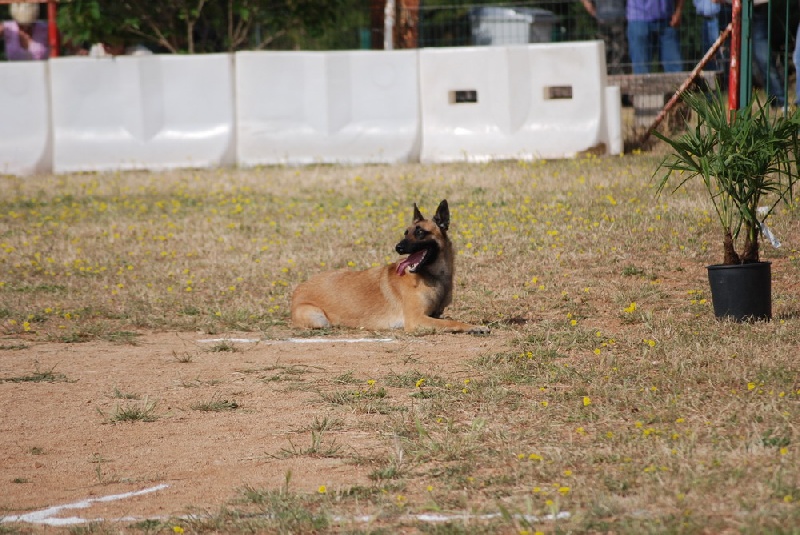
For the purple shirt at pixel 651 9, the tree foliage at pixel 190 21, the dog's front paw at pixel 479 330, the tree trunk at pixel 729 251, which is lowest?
the dog's front paw at pixel 479 330

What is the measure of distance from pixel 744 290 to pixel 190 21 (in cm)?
1353

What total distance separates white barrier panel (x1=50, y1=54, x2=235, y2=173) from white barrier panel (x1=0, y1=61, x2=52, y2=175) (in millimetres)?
205

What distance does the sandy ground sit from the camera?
5328mm

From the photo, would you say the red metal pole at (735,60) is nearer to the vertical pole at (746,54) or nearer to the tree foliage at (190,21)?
the vertical pole at (746,54)

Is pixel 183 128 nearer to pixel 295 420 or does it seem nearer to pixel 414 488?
pixel 295 420

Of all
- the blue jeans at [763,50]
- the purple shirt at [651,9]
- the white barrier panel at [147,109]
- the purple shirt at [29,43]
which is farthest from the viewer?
the purple shirt at [29,43]

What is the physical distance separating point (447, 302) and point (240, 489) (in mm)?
3986

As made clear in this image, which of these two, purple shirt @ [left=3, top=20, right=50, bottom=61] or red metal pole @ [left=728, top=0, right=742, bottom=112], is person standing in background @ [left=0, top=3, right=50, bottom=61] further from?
red metal pole @ [left=728, top=0, right=742, bottom=112]

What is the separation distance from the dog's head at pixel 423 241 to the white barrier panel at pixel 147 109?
849 cm

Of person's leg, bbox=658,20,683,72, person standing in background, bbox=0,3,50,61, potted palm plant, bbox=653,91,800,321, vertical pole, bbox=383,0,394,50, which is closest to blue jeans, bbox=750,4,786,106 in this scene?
person's leg, bbox=658,20,683,72

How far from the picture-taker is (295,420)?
638 cm

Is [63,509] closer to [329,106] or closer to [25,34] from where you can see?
[329,106]

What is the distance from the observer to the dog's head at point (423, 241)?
8.70 metres

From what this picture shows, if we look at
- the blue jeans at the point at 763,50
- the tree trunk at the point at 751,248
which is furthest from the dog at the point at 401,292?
the blue jeans at the point at 763,50
